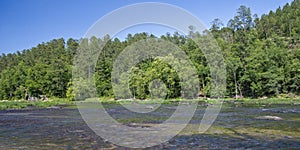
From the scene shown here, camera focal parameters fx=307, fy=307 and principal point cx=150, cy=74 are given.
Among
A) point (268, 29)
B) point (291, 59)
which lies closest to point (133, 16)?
point (291, 59)

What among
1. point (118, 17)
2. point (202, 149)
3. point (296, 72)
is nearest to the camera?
point (202, 149)

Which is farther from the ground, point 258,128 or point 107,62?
point 107,62

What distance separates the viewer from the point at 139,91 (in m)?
70.2

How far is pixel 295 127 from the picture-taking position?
18.9 meters

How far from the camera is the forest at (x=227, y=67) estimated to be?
6600 cm

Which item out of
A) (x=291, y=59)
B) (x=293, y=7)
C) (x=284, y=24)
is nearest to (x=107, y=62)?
(x=291, y=59)

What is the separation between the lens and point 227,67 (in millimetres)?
69750

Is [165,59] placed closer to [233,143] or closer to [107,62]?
[107,62]

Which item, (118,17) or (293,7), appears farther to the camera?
(293,7)

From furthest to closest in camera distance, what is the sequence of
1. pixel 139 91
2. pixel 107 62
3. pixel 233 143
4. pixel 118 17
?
pixel 107 62, pixel 139 91, pixel 118 17, pixel 233 143

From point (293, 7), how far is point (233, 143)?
108 meters

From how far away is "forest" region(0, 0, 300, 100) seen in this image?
2598 inches

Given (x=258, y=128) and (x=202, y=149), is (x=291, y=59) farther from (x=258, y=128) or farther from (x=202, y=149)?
(x=202, y=149)

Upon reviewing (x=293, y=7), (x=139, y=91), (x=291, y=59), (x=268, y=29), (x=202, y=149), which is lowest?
(x=202, y=149)
